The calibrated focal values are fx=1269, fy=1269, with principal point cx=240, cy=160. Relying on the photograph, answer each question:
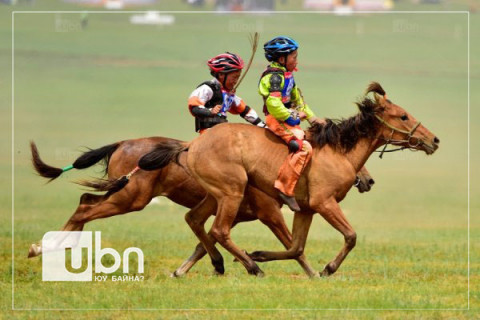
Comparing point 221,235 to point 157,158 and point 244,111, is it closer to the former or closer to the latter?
point 157,158

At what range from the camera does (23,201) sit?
24.9 m

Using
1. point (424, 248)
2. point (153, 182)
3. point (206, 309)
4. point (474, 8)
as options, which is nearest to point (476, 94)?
point (474, 8)

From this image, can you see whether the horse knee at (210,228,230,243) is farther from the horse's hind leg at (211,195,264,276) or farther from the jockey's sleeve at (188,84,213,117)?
the jockey's sleeve at (188,84,213,117)

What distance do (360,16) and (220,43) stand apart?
23.7ft

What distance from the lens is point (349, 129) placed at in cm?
1193

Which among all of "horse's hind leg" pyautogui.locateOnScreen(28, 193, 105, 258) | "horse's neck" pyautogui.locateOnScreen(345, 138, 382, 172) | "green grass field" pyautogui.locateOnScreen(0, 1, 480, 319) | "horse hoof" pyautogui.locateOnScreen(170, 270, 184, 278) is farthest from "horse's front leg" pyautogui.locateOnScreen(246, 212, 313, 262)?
"horse's hind leg" pyautogui.locateOnScreen(28, 193, 105, 258)

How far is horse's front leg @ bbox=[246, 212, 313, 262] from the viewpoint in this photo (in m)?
11.7

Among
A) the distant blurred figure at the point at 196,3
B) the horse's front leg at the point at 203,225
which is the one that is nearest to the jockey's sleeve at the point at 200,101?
the horse's front leg at the point at 203,225

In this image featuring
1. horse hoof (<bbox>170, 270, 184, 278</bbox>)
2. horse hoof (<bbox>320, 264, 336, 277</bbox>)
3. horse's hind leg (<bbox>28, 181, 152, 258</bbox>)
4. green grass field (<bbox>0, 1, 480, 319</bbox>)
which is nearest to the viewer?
green grass field (<bbox>0, 1, 480, 319</bbox>)

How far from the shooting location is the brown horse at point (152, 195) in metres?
12.3

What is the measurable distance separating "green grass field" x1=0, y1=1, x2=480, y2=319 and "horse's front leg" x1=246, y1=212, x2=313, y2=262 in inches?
8.3

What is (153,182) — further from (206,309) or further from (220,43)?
(220,43)

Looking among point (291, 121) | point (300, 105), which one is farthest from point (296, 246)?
point (300, 105)

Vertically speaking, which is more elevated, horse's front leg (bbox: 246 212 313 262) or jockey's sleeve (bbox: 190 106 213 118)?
jockey's sleeve (bbox: 190 106 213 118)
